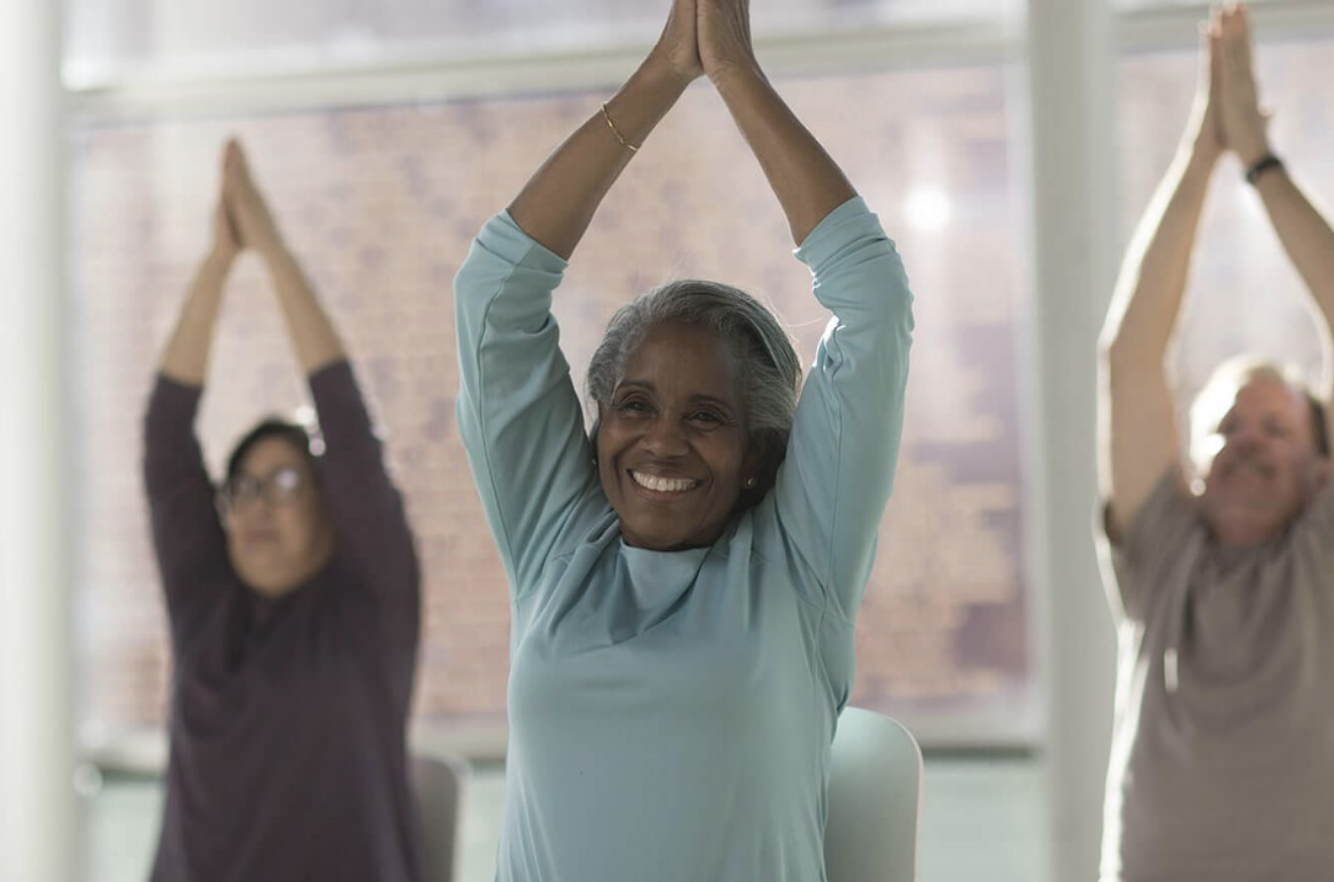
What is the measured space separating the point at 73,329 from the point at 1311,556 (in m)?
2.87

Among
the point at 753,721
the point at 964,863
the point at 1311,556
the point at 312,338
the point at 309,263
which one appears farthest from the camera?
the point at 309,263

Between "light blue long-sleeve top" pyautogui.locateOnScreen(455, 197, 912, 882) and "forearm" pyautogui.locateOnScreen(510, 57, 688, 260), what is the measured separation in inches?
1.2

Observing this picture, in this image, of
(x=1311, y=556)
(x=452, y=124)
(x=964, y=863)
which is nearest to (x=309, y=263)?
(x=452, y=124)

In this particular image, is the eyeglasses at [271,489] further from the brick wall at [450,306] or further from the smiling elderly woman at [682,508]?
the smiling elderly woman at [682,508]

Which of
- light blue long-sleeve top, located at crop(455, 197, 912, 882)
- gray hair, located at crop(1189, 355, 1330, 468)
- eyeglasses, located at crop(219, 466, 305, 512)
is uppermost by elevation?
gray hair, located at crop(1189, 355, 1330, 468)

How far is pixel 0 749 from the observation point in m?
A: 3.73

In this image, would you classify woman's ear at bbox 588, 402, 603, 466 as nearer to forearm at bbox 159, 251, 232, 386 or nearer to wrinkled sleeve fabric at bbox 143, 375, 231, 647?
wrinkled sleeve fabric at bbox 143, 375, 231, 647

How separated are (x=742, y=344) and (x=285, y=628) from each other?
140 cm

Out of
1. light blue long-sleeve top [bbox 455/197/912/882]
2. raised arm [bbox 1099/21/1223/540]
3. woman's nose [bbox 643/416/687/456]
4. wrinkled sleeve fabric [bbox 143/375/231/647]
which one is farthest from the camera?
wrinkled sleeve fabric [bbox 143/375/231/647]

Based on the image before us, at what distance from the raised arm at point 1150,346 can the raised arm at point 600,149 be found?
1.29m

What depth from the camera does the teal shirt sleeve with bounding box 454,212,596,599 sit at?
1671mm

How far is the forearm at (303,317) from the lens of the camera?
9.34 ft

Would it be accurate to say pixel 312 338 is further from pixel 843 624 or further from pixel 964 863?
pixel 964 863

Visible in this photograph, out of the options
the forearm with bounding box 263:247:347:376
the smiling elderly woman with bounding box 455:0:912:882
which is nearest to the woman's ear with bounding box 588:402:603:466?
the smiling elderly woman with bounding box 455:0:912:882
